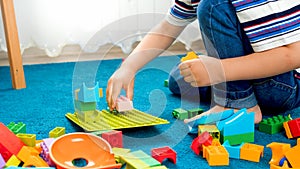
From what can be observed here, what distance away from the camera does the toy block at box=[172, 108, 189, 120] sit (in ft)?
2.69

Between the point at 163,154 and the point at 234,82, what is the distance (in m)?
0.25

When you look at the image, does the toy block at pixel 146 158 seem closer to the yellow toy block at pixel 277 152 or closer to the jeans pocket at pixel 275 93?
the yellow toy block at pixel 277 152

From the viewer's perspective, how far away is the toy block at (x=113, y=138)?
0.66m

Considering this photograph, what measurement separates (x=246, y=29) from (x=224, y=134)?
0.61 feet

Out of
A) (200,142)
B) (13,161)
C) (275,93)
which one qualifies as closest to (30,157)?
(13,161)

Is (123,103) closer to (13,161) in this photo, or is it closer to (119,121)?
(119,121)

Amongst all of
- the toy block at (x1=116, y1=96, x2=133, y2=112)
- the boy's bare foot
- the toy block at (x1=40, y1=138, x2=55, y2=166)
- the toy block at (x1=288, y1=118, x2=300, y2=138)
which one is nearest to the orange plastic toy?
the toy block at (x1=40, y1=138, x2=55, y2=166)

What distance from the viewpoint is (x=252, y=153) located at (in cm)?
63

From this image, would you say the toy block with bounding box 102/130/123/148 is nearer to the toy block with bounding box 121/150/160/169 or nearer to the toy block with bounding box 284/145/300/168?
the toy block with bounding box 121/150/160/169

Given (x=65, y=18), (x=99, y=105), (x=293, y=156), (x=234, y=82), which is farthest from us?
(x=65, y=18)

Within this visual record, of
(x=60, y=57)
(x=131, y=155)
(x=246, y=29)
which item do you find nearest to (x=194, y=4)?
(x=246, y=29)

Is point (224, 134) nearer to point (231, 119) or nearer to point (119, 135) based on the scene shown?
point (231, 119)

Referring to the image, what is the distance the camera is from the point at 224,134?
682 mm

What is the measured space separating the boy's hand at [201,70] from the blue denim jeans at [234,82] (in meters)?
0.09
